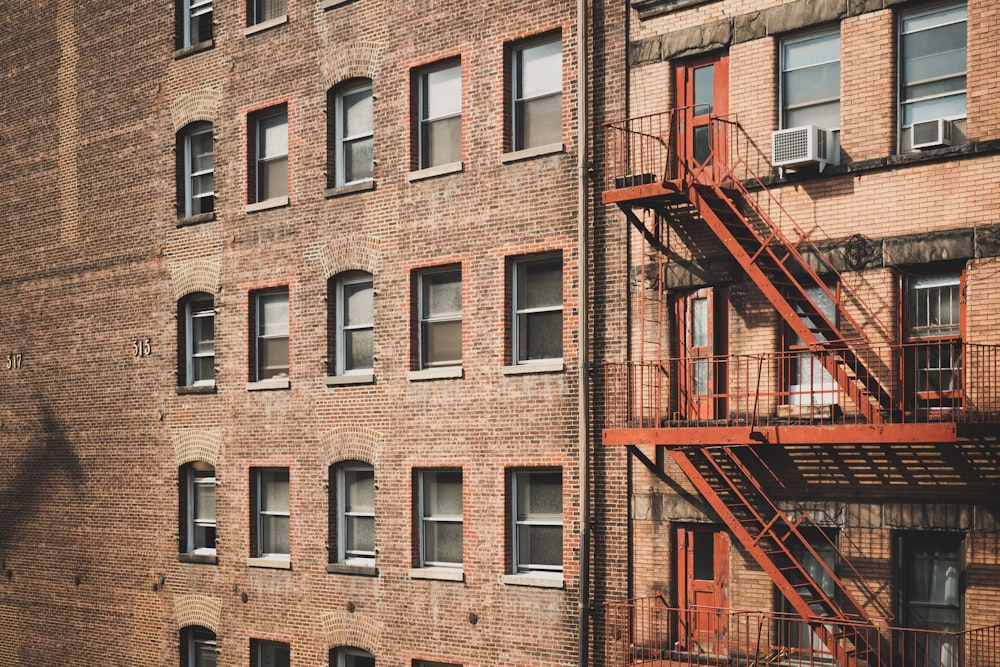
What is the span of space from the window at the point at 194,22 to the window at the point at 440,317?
29.0 ft

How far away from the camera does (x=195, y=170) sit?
2792 cm

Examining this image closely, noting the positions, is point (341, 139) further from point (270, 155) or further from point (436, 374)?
point (436, 374)

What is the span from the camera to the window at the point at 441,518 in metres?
22.5

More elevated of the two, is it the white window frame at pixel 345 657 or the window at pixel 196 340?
the window at pixel 196 340

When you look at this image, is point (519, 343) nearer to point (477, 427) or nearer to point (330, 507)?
point (477, 427)

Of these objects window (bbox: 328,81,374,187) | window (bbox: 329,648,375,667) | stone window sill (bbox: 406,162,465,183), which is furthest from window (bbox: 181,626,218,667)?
stone window sill (bbox: 406,162,465,183)

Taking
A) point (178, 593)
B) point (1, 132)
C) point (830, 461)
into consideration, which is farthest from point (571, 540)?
point (1, 132)

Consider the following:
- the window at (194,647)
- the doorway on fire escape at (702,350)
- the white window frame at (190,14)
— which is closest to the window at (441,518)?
the doorway on fire escape at (702,350)

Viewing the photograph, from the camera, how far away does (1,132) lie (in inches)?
1289

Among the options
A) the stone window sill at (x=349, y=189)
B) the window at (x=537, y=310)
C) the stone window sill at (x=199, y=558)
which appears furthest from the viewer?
the stone window sill at (x=199, y=558)

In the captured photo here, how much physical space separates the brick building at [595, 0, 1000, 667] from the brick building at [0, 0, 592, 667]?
5.03 feet

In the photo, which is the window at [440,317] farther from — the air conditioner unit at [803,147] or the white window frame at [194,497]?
the air conditioner unit at [803,147]

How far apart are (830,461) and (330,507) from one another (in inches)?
416

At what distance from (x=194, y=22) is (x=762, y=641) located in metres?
18.7
